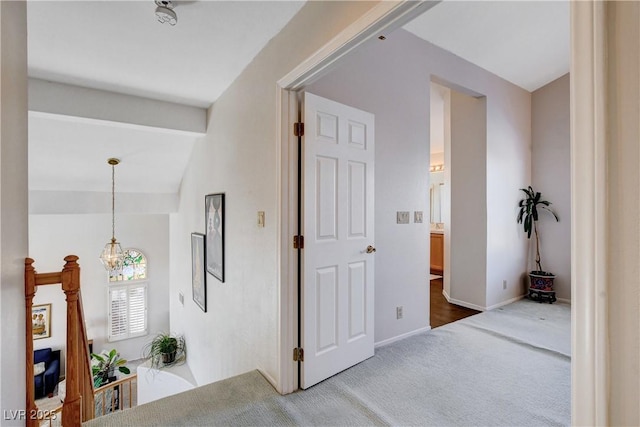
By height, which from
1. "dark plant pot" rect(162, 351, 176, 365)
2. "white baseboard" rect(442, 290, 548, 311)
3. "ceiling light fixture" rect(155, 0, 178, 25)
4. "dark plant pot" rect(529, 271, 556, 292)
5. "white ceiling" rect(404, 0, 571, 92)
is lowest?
"dark plant pot" rect(162, 351, 176, 365)

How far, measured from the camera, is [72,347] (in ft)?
5.21

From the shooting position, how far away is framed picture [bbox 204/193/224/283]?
→ 3.26 metres

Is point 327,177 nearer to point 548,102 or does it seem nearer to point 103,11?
point 103,11

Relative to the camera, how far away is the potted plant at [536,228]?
4.02 m

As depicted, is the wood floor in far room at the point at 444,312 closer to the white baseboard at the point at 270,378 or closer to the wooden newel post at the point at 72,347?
the white baseboard at the point at 270,378

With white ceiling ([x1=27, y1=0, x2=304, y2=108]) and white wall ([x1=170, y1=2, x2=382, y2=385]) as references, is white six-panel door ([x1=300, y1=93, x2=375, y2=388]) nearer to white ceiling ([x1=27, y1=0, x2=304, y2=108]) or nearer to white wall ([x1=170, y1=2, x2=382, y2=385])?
white wall ([x1=170, y1=2, x2=382, y2=385])

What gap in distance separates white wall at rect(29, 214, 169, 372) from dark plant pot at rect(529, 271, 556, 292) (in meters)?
7.62

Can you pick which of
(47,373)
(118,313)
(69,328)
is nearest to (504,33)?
(69,328)

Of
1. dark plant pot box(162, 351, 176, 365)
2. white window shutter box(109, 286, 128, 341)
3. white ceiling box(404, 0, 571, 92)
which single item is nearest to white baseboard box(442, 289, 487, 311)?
white ceiling box(404, 0, 571, 92)

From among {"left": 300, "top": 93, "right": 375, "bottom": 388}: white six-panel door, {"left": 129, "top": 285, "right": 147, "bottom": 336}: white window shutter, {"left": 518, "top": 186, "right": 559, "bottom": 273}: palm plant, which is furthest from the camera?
{"left": 129, "top": 285, "right": 147, "bottom": 336}: white window shutter

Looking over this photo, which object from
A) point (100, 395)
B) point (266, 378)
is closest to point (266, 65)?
point (266, 378)

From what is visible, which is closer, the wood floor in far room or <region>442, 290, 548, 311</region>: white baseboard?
the wood floor in far room

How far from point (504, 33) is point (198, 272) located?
4.54m

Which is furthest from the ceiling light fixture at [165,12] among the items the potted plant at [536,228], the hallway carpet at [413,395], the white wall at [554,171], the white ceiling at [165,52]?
the white wall at [554,171]
